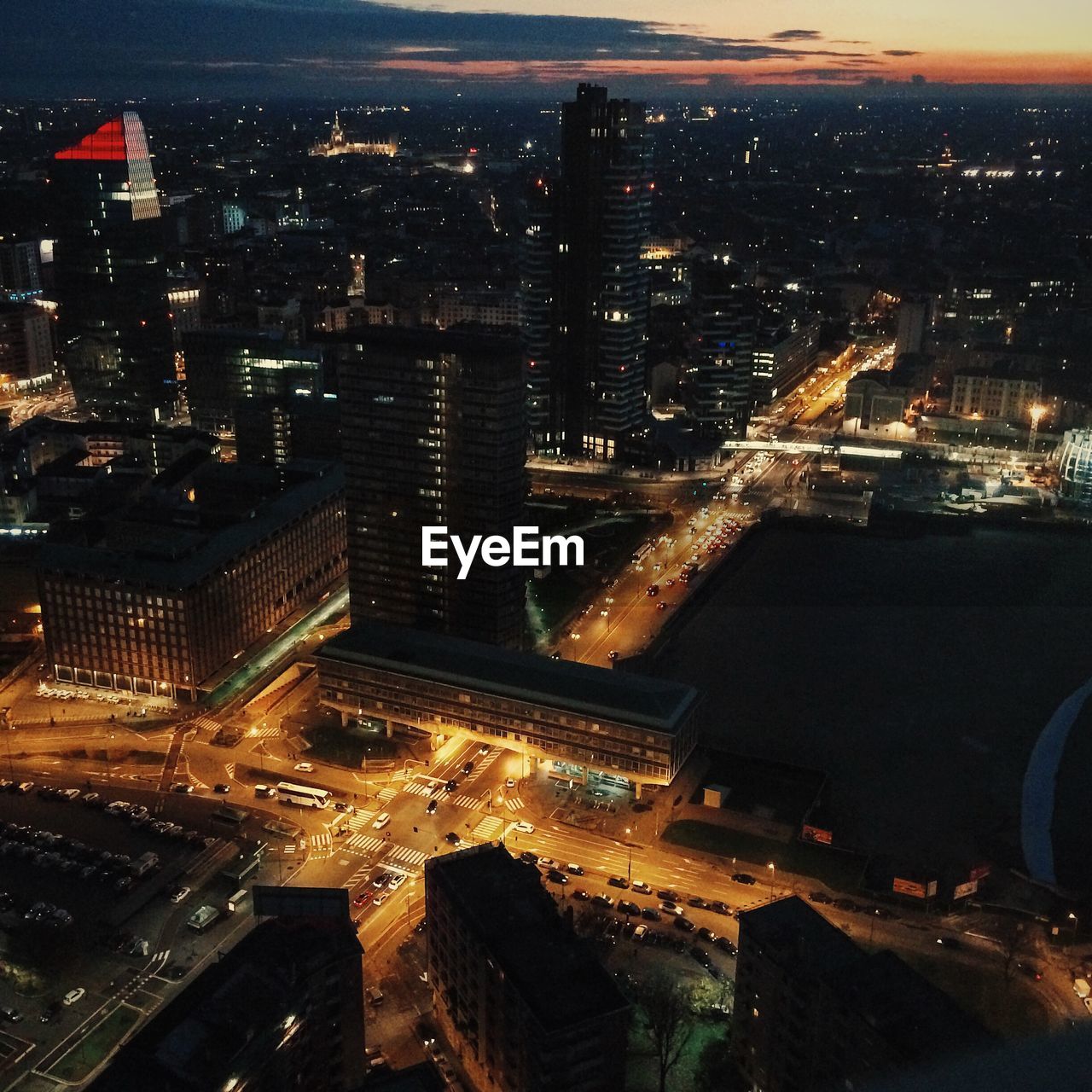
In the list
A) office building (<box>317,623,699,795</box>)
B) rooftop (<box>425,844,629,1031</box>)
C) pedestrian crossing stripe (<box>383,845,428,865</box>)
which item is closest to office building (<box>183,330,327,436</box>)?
office building (<box>317,623,699,795</box>)

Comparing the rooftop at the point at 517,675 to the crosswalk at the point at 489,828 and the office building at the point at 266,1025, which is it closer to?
the crosswalk at the point at 489,828

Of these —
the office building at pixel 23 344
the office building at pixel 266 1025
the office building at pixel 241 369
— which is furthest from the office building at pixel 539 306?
the office building at pixel 266 1025

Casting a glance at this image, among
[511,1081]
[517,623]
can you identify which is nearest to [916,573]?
[517,623]

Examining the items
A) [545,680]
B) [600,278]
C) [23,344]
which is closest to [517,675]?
[545,680]

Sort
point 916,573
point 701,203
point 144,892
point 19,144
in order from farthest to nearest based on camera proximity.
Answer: point 701,203 < point 19,144 < point 916,573 < point 144,892

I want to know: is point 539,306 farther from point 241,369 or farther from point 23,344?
point 23,344

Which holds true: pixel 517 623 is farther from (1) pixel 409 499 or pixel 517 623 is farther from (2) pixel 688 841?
(2) pixel 688 841
